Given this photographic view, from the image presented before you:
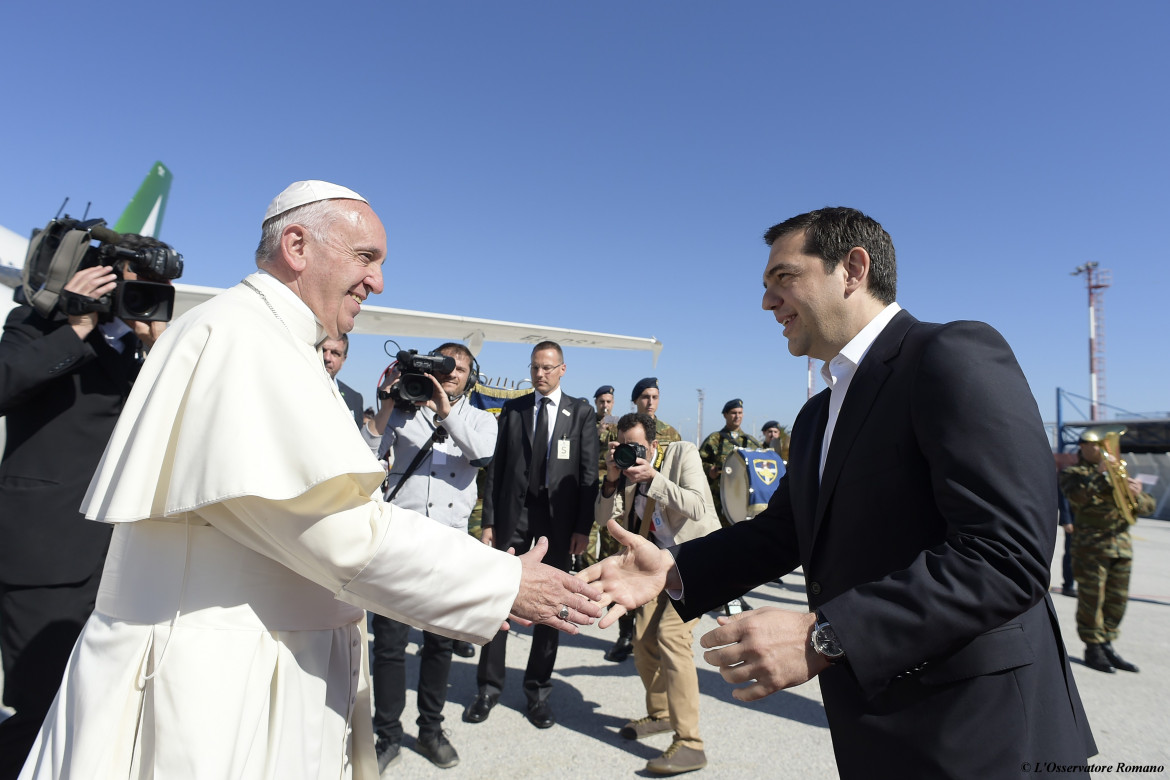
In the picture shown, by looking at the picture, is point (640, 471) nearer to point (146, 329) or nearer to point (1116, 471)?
point (146, 329)

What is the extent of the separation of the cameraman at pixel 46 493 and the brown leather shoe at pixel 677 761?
2.87 m

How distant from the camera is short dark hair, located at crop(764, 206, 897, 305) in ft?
6.31

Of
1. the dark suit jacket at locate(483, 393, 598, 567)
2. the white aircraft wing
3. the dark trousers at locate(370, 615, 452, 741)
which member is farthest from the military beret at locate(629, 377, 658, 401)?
the white aircraft wing

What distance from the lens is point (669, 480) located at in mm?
4465

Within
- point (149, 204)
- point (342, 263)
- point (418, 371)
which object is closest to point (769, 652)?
point (342, 263)

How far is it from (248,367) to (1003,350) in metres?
1.77

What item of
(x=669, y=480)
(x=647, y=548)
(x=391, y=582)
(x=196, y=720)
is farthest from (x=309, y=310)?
(x=669, y=480)

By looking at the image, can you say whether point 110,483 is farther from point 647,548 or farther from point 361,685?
point 647,548

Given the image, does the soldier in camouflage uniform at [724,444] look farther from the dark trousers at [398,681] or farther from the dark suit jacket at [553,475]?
the dark trousers at [398,681]

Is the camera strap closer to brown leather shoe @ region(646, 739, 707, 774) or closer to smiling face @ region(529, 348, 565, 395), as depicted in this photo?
smiling face @ region(529, 348, 565, 395)

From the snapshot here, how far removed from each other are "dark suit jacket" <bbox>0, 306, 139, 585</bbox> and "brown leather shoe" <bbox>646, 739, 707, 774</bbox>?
2.95 m

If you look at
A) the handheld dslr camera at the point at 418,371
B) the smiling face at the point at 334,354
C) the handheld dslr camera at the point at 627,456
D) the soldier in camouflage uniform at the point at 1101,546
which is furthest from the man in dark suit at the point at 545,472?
the soldier in camouflage uniform at the point at 1101,546

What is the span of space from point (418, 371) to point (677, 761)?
2.69 m

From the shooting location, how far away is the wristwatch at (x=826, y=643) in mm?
1352
